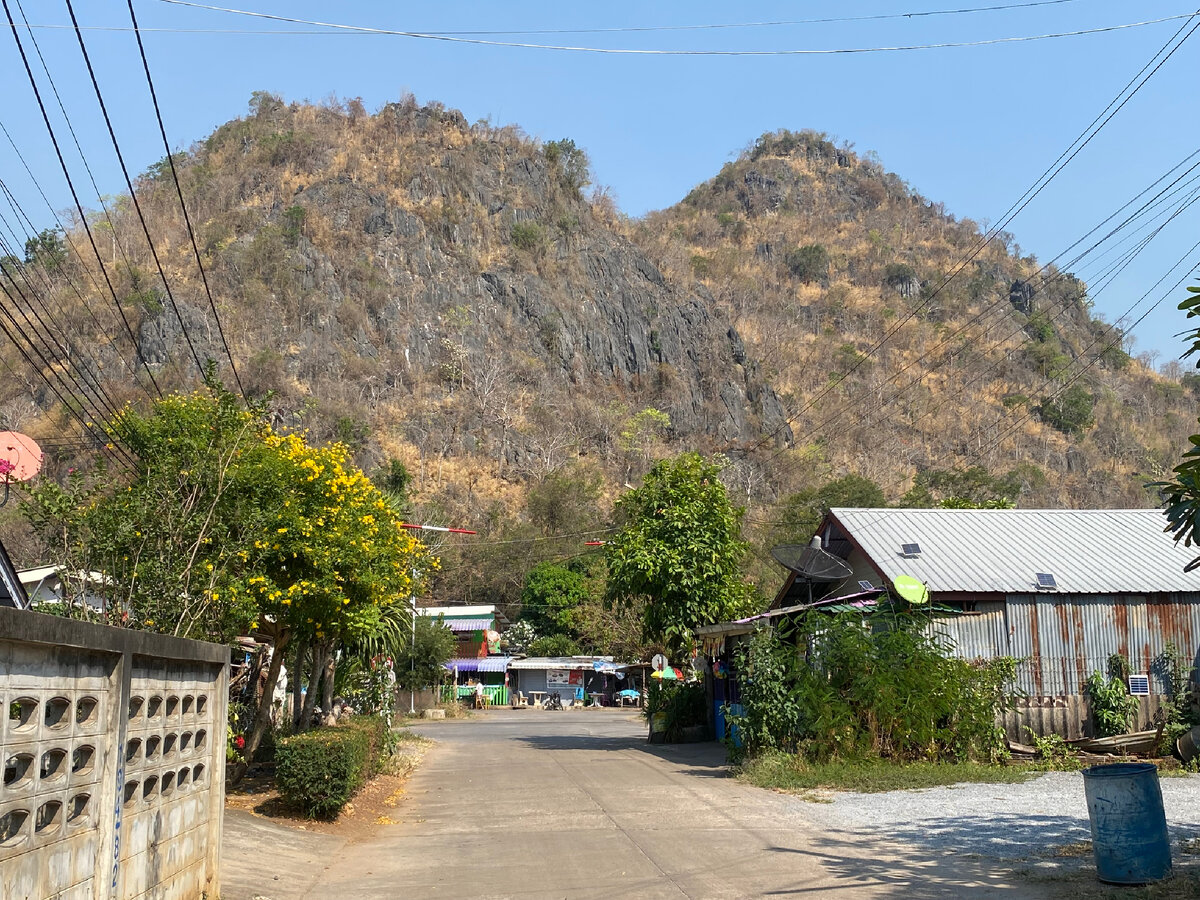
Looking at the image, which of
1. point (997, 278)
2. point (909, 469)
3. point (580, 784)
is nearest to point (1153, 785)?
point (580, 784)

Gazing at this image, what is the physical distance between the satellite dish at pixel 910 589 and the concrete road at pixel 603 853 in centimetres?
417

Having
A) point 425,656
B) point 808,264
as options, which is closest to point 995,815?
point 425,656

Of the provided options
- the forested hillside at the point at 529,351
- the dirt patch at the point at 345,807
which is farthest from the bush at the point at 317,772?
the forested hillside at the point at 529,351

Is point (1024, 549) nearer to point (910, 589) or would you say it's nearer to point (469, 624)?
point (910, 589)

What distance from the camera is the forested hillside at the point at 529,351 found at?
74.4 meters

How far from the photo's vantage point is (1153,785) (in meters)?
8.45

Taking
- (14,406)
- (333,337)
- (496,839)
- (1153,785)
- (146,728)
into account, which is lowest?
(496,839)

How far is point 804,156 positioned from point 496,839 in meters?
161

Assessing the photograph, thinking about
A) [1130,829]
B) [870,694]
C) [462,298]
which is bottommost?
[1130,829]

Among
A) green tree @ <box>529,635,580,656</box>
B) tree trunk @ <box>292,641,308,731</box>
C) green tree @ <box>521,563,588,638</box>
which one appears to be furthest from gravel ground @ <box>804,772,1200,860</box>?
green tree @ <box>521,563,588,638</box>

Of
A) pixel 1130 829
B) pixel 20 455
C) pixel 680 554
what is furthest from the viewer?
pixel 680 554

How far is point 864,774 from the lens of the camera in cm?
1661

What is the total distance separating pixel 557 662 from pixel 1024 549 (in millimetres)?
37225

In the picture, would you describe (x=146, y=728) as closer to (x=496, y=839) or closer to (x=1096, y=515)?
(x=496, y=839)
